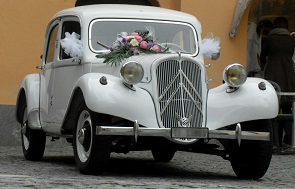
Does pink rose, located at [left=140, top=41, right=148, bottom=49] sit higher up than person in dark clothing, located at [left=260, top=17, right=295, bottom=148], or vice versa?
pink rose, located at [left=140, top=41, right=148, bottom=49]

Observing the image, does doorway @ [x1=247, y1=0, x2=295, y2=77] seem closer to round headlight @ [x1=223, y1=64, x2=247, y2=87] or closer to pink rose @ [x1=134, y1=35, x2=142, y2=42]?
pink rose @ [x1=134, y1=35, x2=142, y2=42]

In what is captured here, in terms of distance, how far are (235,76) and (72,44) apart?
84.0 inches

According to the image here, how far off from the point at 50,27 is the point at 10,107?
3595 millimetres

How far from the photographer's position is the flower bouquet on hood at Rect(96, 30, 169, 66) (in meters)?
11.4

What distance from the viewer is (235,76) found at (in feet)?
35.6

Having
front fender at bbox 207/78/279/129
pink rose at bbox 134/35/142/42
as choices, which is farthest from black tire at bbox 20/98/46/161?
front fender at bbox 207/78/279/129

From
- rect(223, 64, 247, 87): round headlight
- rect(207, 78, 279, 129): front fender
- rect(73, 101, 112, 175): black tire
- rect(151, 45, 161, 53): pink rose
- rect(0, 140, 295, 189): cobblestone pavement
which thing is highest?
rect(151, 45, 161, 53): pink rose

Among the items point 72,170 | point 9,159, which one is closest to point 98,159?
point 72,170

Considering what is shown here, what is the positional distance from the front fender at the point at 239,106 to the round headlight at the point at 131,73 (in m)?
0.78

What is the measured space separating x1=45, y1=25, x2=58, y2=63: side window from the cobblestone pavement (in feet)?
→ 4.21

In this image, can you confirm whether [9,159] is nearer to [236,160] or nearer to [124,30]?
[124,30]

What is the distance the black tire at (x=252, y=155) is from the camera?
1074 cm

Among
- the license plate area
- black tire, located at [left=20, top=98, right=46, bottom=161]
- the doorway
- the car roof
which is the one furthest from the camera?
the doorway

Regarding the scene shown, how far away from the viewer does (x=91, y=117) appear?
411 inches
